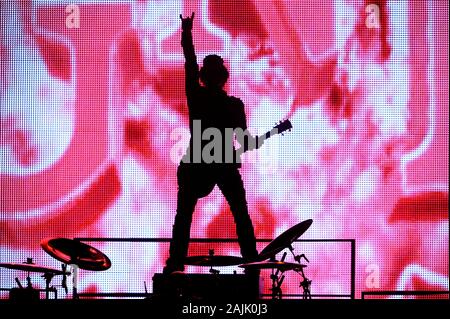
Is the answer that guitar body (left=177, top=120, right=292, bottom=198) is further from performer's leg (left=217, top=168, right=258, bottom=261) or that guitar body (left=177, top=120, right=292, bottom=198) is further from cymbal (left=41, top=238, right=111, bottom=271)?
cymbal (left=41, top=238, right=111, bottom=271)

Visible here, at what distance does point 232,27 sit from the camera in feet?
24.5

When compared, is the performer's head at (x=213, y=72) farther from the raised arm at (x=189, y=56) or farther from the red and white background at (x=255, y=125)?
the red and white background at (x=255, y=125)

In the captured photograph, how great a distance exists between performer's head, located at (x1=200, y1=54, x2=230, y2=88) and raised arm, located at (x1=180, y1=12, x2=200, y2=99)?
0.06 metres

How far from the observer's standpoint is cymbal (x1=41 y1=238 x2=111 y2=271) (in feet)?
16.4

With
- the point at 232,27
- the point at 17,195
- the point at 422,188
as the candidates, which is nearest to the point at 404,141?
the point at 422,188

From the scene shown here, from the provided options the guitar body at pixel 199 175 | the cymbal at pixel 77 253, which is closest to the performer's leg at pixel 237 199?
the guitar body at pixel 199 175

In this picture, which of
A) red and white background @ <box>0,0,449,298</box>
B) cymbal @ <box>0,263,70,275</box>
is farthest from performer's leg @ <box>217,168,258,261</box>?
red and white background @ <box>0,0,449,298</box>

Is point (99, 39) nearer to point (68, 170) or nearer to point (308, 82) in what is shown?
point (68, 170)

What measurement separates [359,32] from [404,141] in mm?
1051

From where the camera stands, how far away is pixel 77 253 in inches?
199

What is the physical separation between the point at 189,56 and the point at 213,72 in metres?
0.18

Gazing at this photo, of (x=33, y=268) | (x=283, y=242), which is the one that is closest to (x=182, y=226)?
(x=283, y=242)

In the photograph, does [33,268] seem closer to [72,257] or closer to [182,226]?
[72,257]
